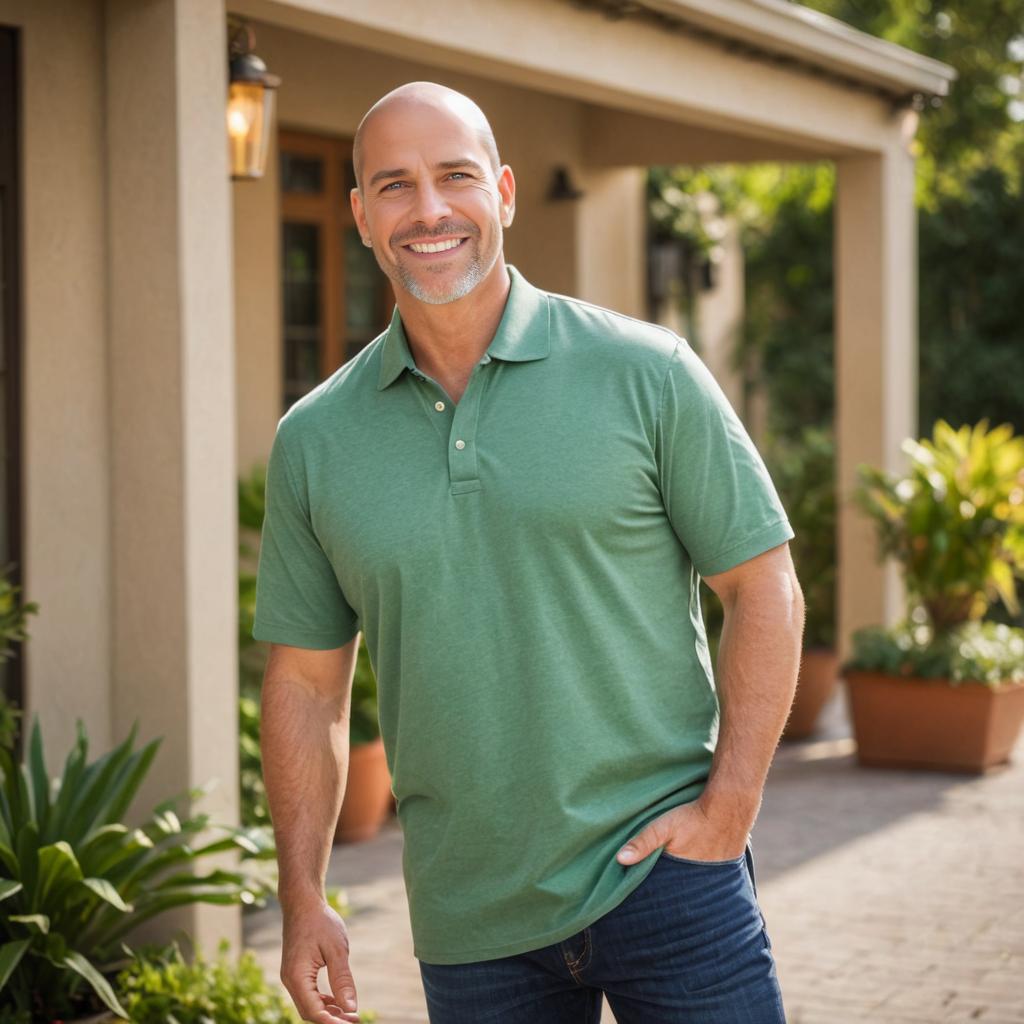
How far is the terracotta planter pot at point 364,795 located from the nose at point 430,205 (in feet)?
16.3

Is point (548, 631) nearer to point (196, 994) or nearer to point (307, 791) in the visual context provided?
point (307, 791)

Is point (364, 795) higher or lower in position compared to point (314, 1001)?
lower

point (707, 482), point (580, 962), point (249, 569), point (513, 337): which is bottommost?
point (580, 962)

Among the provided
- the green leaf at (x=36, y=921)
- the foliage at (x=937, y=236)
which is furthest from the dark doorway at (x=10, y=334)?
the foliage at (x=937, y=236)

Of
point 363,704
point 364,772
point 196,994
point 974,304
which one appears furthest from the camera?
point 974,304

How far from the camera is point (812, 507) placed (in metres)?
10.4

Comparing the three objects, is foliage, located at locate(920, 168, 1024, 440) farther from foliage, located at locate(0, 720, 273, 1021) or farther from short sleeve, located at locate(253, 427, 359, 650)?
short sleeve, located at locate(253, 427, 359, 650)

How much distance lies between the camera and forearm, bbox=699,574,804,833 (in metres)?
2.42

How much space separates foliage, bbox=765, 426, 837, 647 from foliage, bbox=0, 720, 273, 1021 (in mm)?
6191

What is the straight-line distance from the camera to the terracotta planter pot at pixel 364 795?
733 centimetres

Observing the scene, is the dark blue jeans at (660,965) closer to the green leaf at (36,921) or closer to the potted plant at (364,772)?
the green leaf at (36,921)

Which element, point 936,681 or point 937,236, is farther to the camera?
point 937,236

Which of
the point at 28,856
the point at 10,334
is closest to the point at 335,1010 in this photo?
the point at 28,856

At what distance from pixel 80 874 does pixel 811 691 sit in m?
6.42
